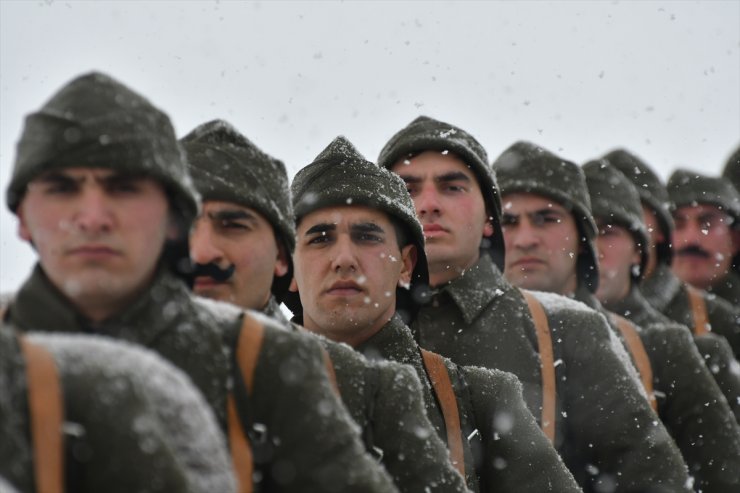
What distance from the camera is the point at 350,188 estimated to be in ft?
25.1

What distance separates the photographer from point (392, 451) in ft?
19.1

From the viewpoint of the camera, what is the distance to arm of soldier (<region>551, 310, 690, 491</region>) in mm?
8406

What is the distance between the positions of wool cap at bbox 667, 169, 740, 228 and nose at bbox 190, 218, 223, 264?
817 centimetres

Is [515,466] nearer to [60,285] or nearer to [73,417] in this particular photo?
[60,285]

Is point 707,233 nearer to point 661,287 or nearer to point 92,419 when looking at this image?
point 661,287

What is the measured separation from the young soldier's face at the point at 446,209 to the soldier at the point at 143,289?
13.1 ft

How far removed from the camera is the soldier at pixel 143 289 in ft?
15.0

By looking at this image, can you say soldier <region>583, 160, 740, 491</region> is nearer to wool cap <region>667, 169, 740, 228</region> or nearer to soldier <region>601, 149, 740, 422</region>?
soldier <region>601, 149, 740, 422</region>

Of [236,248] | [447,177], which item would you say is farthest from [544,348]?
[236,248]

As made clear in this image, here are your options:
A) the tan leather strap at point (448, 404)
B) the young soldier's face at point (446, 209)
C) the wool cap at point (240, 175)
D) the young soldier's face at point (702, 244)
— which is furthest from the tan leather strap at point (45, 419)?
the young soldier's face at point (702, 244)

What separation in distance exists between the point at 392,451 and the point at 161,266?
4.45ft

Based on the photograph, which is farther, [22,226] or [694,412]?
[694,412]

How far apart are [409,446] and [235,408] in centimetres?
127

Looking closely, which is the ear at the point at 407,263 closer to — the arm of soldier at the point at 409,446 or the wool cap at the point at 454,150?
the wool cap at the point at 454,150
